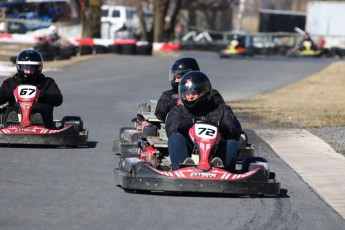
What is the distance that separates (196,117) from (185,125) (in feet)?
1.19

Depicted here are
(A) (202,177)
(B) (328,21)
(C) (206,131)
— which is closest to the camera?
(A) (202,177)

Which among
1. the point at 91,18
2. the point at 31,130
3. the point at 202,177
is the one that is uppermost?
the point at 202,177

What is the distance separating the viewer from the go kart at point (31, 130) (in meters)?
12.3

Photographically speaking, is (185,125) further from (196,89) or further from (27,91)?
(27,91)

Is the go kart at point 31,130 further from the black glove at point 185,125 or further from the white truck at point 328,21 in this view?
the white truck at point 328,21

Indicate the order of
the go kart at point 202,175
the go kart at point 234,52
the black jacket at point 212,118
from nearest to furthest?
the go kart at point 202,175, the black jacket at point 212,118, the go kart at point 234,52

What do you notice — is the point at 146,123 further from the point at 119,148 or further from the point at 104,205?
the point at 104,205

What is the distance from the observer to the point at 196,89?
32.9 feet

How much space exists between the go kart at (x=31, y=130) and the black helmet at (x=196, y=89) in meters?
2.82

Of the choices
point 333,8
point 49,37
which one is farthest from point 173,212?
point 333,8

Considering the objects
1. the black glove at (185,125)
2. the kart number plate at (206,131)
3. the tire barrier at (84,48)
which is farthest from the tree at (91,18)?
the kart number plate at (206,131)

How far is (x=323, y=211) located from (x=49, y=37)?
109 ft

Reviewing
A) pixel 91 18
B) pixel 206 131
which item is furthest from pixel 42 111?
pixel 91 18

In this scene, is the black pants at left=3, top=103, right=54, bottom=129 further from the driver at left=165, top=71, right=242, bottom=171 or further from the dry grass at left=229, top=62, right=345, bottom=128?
the dry grass at left=229, top=62, right=345, bottom=128
